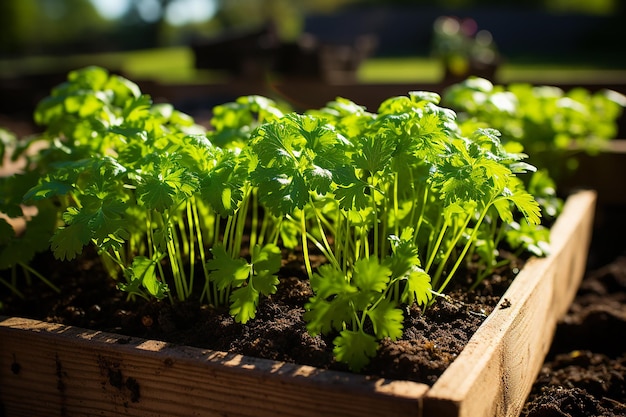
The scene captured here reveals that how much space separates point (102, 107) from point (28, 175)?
32 centimetres

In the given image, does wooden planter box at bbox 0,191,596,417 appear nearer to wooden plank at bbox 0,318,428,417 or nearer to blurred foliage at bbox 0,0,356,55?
wooden plank at bbox 0,318,428,417

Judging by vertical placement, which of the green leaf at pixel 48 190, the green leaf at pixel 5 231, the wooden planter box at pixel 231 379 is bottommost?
the wooden planter box at pixel 231 379

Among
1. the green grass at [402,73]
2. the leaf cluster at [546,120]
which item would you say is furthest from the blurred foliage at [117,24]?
the leaf cluster at [546,120]

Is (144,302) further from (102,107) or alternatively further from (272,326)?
(102,107)

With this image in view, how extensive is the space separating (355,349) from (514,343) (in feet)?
1.59

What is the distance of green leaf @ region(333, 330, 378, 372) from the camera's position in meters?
1.37

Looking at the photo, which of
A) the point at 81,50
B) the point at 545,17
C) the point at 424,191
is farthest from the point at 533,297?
the point at 81,50

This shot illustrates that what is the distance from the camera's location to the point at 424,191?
5.86 feet

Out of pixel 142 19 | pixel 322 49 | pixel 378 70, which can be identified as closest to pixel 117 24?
pixel 142 19

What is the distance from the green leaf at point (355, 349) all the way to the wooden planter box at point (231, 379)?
0.04m

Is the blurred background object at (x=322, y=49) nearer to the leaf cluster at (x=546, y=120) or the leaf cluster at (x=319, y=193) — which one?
the leaf cluster at (x=546, y=120)

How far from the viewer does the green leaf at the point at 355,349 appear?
1.37 meters

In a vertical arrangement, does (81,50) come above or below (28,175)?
below

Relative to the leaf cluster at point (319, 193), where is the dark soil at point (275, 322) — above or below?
below
